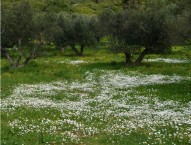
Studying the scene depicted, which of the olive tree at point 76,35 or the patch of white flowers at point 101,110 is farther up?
the olive tree at point 76,35

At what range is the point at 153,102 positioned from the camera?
24.4 m

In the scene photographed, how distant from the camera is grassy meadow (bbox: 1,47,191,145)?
16141 mm

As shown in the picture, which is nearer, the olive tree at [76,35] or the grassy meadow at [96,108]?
the grassy meadow at [96,108]

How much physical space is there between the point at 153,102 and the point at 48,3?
15940cm

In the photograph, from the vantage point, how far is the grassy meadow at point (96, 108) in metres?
16.1

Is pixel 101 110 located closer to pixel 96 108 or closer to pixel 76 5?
pixel 96 108

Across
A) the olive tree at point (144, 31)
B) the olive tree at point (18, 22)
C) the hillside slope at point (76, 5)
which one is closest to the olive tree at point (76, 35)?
the olive tree at point (144, 31)

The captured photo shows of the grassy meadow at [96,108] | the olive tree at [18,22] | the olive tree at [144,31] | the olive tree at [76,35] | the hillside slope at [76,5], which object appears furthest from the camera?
the hillside slope at [76,5]

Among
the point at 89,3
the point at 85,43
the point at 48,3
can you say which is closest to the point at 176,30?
the point at 85,43

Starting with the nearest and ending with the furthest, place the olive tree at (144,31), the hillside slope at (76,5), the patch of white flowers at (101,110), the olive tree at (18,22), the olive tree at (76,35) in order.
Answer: the patch of white flowers at (101,110), the olive tree at (18,22), the olive tree at (144,31), the olive tree at (76,35), the hillside slope at (76,5)

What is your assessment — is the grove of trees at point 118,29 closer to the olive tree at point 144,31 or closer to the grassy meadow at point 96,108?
the olive tree at point 144,31

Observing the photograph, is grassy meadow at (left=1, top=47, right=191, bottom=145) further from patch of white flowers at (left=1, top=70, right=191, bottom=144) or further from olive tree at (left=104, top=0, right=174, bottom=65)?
olive tree at (left=104, top=0, right=174, bottom=65)

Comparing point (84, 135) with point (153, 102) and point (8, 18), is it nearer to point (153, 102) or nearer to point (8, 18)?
point (153, 102)

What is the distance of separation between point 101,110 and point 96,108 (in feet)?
1.90
